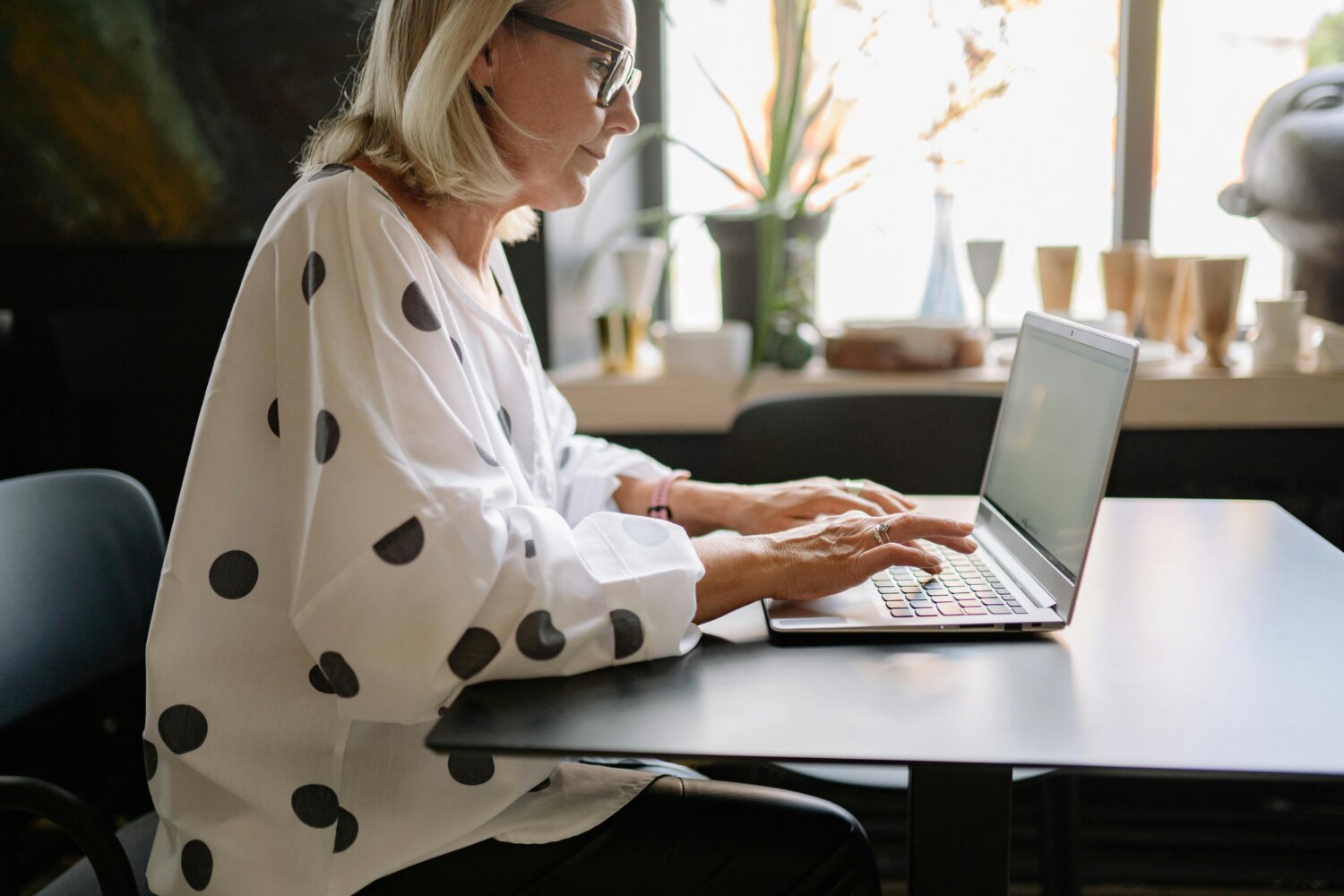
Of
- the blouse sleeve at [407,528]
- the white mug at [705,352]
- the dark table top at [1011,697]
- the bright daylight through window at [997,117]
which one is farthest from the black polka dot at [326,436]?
the bright daylight through window at [997,117]

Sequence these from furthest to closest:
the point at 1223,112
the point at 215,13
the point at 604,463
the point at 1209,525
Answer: the point at 1223,112 < the point at 215,13 < the point at 604,463 < the point at 1209,525

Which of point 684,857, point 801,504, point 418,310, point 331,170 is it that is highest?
point 331,170

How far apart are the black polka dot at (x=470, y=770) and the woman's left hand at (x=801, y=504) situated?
1.66 feet

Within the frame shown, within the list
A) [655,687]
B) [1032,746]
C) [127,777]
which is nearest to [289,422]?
[655,687]

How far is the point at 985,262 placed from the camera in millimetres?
2359

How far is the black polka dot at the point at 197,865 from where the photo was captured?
3.38ft

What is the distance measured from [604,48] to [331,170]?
30 cm

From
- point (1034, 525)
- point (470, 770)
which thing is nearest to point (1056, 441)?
point (1034, 525)

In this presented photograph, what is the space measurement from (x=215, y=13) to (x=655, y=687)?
1.93m

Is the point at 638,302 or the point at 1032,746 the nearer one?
the point at 1032,746

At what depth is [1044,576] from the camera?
1098 millimetres

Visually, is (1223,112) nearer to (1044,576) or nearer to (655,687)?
(1044,576)

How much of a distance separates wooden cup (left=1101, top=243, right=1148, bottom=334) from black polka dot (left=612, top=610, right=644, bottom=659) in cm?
164

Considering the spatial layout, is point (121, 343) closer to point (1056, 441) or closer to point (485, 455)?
point (485, 455)
